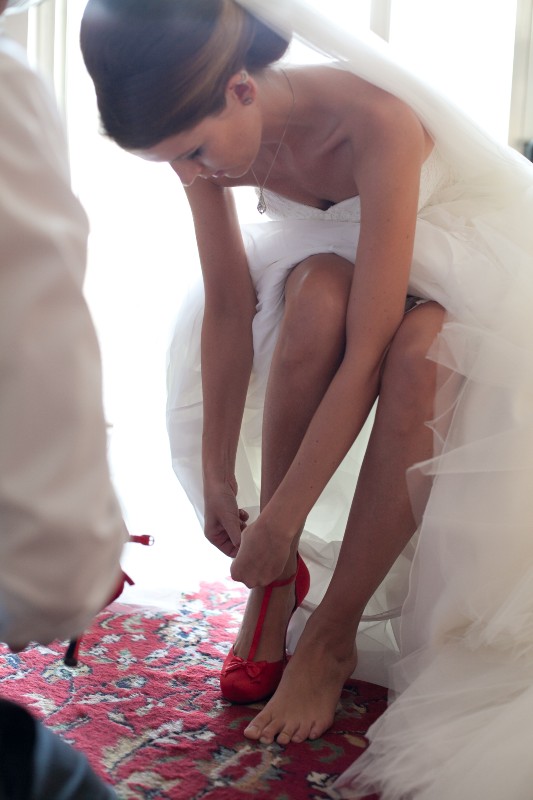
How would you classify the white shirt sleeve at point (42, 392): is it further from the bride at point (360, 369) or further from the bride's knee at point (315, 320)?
the bride's knee at point (315, 320)

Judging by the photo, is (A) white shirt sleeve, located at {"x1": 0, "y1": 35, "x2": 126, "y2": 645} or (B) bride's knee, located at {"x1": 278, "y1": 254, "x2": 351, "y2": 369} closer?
(A) white shirt sleeve, located at {"x1": 0, "y1": 35, "x2": 126, "y2": 645}

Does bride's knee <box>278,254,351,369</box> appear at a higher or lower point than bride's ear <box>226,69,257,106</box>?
lower

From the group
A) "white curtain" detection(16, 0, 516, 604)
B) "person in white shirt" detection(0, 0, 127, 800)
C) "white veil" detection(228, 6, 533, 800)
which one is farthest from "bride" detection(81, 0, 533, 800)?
"white curtain" detection(16, 0, 516, 604)

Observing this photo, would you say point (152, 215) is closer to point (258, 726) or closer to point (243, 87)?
point (243, 87)

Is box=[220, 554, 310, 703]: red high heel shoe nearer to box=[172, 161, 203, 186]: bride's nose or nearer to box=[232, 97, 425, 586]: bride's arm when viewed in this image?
box=[232, 97, 425, 586]: bride's arm

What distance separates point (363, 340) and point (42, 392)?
1.92 feet

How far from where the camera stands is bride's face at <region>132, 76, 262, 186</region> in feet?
3.10

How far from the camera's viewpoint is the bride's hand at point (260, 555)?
98 centimetres

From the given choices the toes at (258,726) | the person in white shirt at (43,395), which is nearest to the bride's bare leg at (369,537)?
the toes at (258,726)

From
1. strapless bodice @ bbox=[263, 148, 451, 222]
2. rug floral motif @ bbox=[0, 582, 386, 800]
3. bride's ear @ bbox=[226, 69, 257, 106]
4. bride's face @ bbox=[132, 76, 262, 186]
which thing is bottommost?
rug floral motif @ bbox=[0, 582, 386, 800]

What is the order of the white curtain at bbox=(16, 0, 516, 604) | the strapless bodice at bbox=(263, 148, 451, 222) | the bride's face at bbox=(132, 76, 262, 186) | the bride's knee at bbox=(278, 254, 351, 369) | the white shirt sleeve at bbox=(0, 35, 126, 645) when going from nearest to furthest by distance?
the white shirt sleeve at bbox=(0, 35, 126, 645), the bride's face at bbox=(132, 76, 262, 186), the bride's knee at bbox=(278, 254, 351, 369), the strapless bodice at bbox=(263, 148, 451, 222), the white curtain at bbox=(16, 0, 516, 604)

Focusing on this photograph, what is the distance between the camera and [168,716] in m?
1.00

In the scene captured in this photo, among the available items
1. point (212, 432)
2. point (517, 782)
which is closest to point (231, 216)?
point (212, 432)

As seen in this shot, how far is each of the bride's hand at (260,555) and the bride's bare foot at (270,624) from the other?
0.11 m
